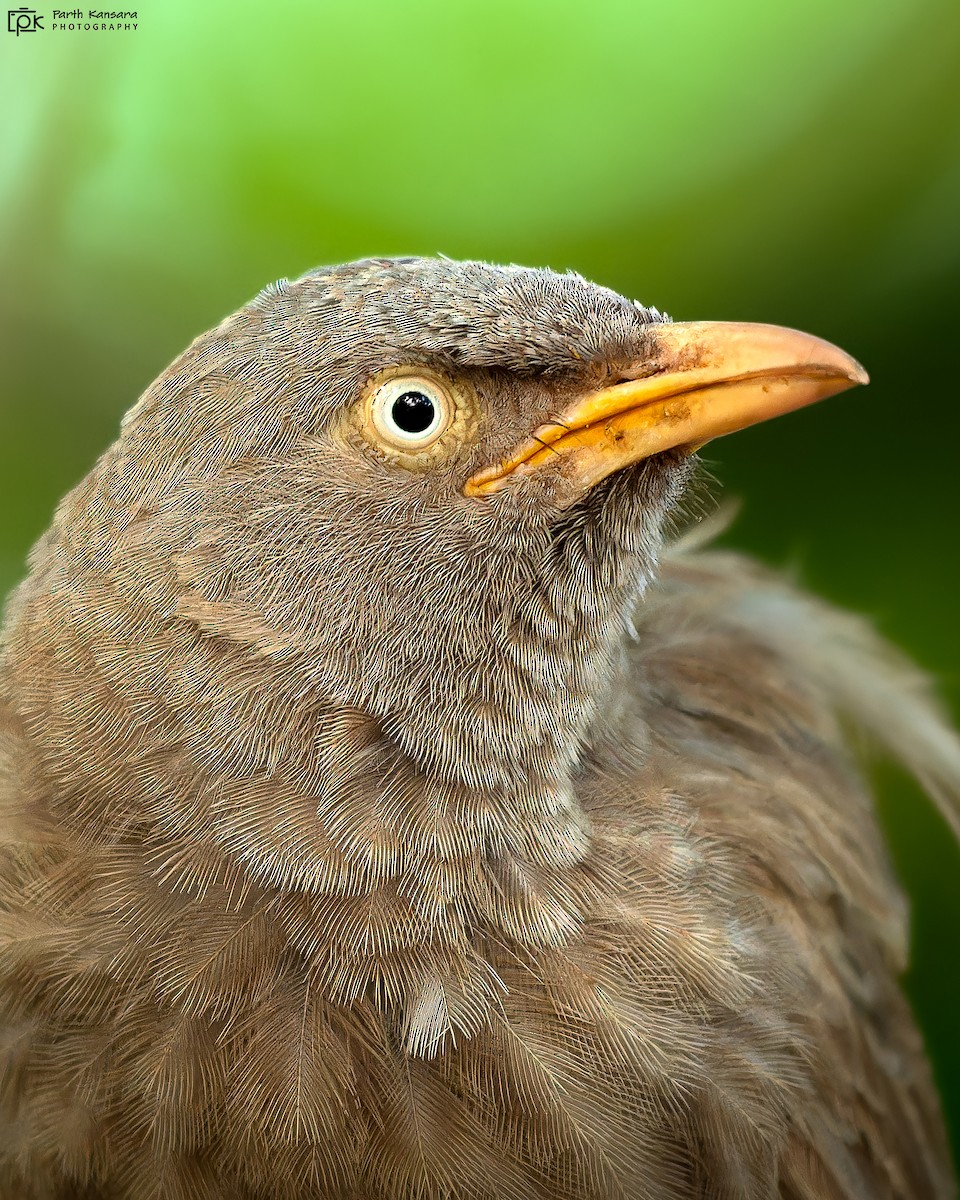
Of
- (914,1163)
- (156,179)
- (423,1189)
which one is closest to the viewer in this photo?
(423,1189)

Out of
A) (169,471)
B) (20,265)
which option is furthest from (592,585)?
(20,265)

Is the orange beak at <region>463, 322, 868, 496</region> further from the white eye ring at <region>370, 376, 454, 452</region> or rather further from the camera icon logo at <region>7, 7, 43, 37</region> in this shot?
the camera icon logo at <region>7, 7, 43, 37</region>

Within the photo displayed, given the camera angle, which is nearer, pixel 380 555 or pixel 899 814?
pixel 380 555

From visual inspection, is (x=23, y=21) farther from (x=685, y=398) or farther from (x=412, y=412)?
(x=685, y=398)

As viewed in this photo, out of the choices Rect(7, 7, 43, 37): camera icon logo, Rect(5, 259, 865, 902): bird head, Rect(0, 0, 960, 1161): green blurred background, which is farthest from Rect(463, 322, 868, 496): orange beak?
Rect(7, 7, 43, 37): camera icon logo

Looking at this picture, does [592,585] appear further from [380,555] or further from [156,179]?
[156,179]

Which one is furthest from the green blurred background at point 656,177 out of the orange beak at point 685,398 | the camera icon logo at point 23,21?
the orange beak at point 685,398
